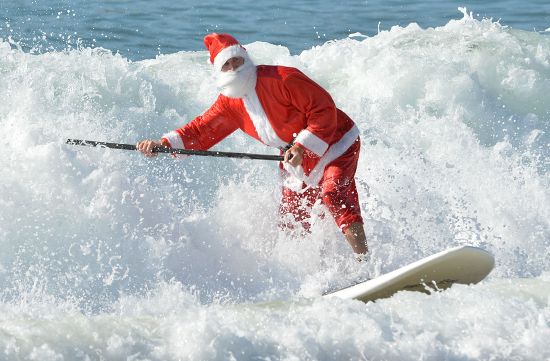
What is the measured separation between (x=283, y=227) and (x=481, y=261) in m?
1.46

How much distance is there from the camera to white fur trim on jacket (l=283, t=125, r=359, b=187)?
506 cm

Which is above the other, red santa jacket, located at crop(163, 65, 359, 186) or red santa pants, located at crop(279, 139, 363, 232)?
red santa jacket, located at crop(163, 65, 359, 186)

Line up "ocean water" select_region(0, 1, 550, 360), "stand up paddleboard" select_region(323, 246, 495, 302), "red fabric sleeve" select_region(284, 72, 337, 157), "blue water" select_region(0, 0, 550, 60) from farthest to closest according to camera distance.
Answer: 1. "blue water" select_region(0, 0, 550, 60)
2. "red fabric sleeve" select_region(284, 72, 337, 157)
3. "stand up paddleboard" select_region(323, 246, 495, 302)
4. "ocean water" select_region(0, 1, 550, 360)

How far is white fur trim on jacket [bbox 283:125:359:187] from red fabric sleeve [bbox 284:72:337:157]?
0.19 metres

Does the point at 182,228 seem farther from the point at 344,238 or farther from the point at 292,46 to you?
the point at 292,46

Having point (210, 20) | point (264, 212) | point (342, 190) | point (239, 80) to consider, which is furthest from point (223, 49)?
point (210, 20)


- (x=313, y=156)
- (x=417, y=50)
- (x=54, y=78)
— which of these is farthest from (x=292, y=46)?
(x=313, y=156)

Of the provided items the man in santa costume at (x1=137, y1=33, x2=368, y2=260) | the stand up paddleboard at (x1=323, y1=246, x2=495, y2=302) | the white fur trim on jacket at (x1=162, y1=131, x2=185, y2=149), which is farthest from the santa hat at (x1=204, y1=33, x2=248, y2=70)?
the stand up paddleboard at (x1=323, y1=246, x2=495, y2=302)

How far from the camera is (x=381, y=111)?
8.16 meters

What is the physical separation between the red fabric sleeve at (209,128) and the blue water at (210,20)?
5292 mm

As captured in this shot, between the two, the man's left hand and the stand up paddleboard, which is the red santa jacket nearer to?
the man's left hand

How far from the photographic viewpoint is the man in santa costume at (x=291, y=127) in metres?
4.82

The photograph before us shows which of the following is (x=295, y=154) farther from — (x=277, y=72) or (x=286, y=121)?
(x=277, y=72)

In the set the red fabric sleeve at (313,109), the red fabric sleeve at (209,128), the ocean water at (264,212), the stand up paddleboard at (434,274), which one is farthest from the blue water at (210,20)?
the stand up paddleboard at (434,274)
